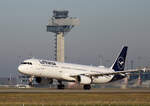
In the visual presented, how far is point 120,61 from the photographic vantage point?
350 feet

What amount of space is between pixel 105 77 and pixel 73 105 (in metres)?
51.5

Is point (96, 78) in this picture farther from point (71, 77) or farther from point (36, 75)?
point (36, 75)

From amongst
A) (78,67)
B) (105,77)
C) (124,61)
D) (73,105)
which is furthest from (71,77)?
(73,105)

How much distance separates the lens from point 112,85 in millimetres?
120125

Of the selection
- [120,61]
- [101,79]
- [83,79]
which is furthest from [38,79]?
[120,61]

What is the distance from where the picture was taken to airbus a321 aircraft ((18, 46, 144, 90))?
88.4 meters

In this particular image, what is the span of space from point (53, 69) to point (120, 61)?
21626 mm

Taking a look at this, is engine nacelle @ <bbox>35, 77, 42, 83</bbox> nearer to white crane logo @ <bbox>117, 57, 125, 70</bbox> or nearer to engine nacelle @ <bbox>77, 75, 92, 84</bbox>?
engine nacelle @ <bbox>77, 75, 92, 84</bbox>

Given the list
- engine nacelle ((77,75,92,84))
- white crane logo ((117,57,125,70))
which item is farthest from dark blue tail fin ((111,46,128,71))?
engine nacelle ((77,75,92,84))

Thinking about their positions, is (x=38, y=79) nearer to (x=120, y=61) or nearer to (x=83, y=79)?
(x=83, y=79)

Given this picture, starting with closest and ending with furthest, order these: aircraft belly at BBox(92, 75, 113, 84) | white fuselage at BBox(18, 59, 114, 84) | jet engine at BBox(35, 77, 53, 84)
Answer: white fuselage at BBox(18, 59, 114, 84) < jet engine at BBox(35, 77, 53, 84) < aircraft belly at BBox(92, 75, 113, 84)

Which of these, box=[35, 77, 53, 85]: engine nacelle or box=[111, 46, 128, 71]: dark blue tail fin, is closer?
box=[35, 77, 53, 85]: engine nacelle

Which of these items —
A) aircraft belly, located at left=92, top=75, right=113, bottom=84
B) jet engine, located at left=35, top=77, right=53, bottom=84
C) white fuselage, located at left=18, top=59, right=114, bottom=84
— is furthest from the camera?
aircraft belly, located at left=92, top=75, right=113, bottom=84

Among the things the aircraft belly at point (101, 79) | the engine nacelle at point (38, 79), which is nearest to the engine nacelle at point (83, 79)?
the aircraft belly at point (101, 79)
